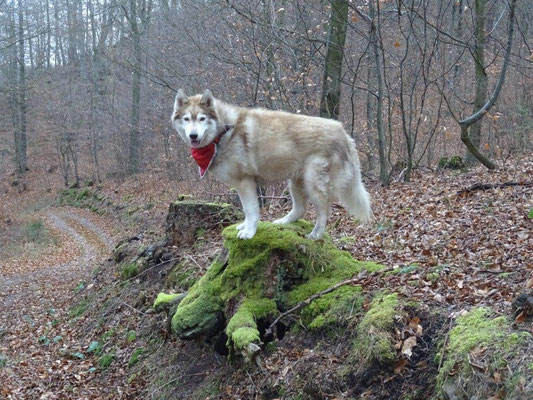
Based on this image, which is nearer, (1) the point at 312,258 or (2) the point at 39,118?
(1) the point at 312,258

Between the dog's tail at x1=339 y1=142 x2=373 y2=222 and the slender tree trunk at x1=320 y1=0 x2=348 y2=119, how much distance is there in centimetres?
612

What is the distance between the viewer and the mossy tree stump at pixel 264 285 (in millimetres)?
5883

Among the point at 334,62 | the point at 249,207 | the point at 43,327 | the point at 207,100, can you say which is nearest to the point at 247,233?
the point at 249,207

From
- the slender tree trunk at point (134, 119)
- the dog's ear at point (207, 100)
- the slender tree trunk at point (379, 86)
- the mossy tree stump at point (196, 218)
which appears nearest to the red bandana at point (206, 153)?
the dog's ear at point (207, 100)

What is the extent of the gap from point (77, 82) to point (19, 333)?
126ft

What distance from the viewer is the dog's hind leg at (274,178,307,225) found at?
22.6 feet

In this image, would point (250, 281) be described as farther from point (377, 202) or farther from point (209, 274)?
point (377, 202)

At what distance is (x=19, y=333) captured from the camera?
447 inches

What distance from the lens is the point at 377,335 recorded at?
483 centimetres

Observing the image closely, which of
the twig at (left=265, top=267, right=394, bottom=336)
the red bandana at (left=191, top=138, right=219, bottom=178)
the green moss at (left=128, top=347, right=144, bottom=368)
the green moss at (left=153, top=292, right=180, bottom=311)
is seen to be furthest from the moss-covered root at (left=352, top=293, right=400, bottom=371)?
the green moss at (left=128, top=347, right=144, bottom=368)

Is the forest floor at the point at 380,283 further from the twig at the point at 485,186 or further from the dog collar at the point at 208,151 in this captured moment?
the dog collar at the point at 208,151

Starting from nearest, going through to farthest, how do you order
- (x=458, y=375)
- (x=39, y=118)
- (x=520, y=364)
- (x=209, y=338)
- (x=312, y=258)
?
(x=520, y=364) → (x=458, y=375) → (x=312, y=258) → (x=209, y=338) → (x=39, y=118)

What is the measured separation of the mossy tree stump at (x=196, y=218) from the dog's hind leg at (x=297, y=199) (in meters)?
3.81

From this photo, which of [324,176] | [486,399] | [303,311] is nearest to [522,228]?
[324,176]
